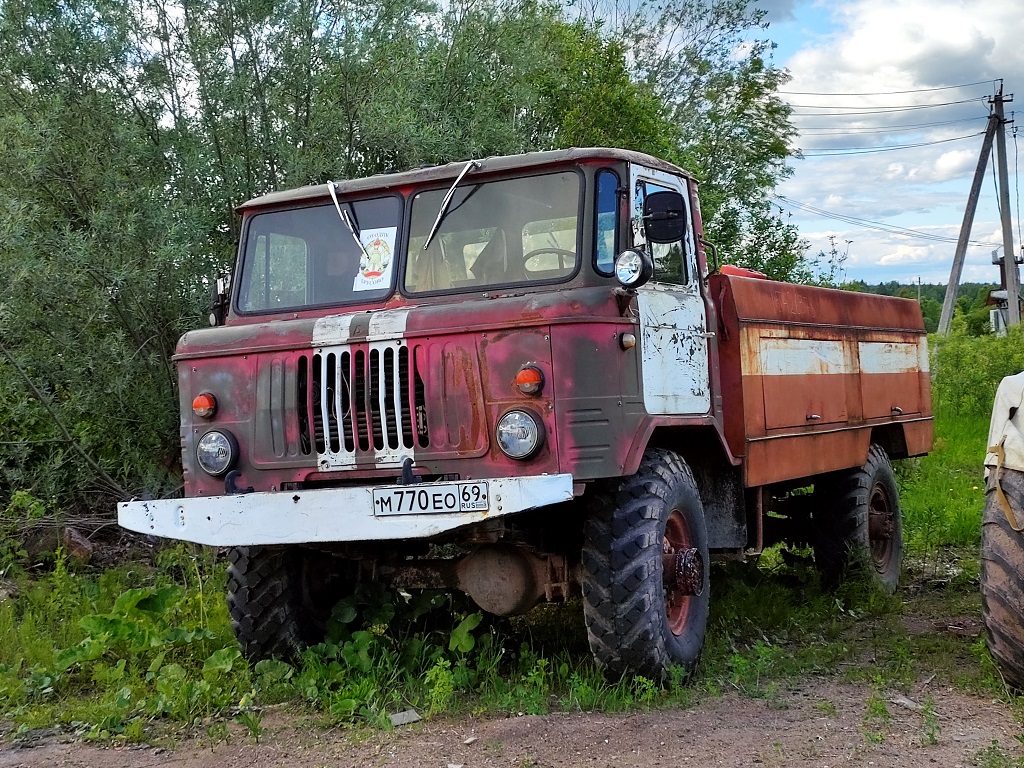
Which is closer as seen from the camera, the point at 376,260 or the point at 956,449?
the point at 376,260

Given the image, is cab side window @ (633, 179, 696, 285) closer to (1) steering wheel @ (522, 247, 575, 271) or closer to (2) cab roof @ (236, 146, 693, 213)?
(2) cab roof @ (236, 146, 693, 213)

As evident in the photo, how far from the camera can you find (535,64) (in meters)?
10.9

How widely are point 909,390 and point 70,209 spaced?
254 inches

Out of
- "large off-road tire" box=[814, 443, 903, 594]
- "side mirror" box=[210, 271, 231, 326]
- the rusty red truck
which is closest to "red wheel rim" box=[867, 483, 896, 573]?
"large off-road tire" box=[814, 443, 903, 594]

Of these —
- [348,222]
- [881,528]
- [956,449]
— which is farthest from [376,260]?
[956,449]

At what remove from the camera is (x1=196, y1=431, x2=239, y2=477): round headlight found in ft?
18.2

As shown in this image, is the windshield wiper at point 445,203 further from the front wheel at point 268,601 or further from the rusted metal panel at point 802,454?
the rusted metal panel at point 802,454

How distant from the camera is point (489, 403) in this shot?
5121 millimetres

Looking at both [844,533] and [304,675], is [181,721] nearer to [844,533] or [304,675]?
[304,675]

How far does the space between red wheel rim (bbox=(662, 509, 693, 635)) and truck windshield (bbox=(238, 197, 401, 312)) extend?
177 cm

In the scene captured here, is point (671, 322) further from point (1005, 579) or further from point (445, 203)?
point (1005, 579)

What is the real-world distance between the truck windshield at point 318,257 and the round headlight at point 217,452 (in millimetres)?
843

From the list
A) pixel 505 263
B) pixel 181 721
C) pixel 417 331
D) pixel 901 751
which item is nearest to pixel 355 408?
pixel 417 331

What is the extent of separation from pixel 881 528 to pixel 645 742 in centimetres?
438
